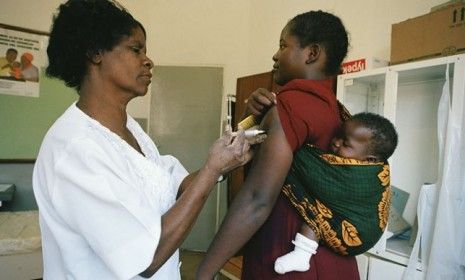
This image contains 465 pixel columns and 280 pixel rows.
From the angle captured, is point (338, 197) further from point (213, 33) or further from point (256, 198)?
point (213, 33)

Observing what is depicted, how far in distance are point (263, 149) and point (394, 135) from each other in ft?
1.40

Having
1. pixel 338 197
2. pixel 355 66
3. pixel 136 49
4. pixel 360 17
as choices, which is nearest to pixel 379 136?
pixel 338 197

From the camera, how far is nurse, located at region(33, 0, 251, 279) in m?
0.67

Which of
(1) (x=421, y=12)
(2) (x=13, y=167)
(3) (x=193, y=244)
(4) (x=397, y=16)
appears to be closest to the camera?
(1) (x=421, y=12)

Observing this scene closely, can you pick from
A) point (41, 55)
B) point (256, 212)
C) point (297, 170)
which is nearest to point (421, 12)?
point (297, 170)

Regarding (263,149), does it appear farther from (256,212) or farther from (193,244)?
(193,244)

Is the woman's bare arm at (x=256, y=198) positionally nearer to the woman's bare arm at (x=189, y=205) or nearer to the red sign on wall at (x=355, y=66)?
the woman's bare arm at (x=189, y=205)

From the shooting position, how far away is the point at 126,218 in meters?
0.67

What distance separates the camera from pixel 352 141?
92cm

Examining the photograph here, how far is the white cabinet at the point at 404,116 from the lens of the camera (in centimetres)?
158

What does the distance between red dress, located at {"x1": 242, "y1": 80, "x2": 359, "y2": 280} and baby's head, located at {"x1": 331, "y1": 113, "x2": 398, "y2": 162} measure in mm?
35

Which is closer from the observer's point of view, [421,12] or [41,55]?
[421,12]

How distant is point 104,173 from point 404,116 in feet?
6.17

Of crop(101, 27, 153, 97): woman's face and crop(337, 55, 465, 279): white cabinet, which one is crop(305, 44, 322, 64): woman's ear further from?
crop(337, 55, 465, 279): white cabinet
